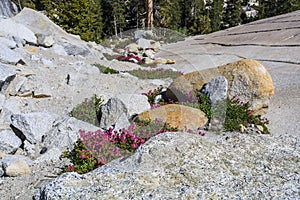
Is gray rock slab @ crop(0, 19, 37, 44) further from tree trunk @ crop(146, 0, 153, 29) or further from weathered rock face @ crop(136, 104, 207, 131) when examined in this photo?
tree trunk @ crop(146, 0, 153, 29)

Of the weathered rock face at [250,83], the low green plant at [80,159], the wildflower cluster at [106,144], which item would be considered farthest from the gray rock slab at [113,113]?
the weathered rock face at [250,83]

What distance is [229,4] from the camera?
39156mm

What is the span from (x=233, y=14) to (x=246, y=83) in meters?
33.2

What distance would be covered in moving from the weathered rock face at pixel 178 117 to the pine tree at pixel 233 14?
34.7m

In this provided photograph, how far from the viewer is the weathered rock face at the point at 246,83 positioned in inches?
330

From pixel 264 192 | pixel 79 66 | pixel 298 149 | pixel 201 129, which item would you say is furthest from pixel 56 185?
pixel 79 66

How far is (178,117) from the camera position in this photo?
7273 millimetres

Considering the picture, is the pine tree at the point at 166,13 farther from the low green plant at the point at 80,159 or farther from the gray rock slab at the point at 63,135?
the low green plant at the point at 80,159

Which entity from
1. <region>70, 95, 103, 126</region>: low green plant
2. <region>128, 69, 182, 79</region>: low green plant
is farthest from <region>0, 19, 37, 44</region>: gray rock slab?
<region>70, 95, 103, 126</region>: low green plant

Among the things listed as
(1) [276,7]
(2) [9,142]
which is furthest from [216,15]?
(2) [9,142]

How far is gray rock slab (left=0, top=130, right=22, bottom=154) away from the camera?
21.6 feet

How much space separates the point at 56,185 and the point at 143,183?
0.96 meters

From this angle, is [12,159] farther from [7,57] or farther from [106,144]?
[7,57]

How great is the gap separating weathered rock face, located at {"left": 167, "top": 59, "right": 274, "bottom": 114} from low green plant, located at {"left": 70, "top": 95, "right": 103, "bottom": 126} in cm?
260
